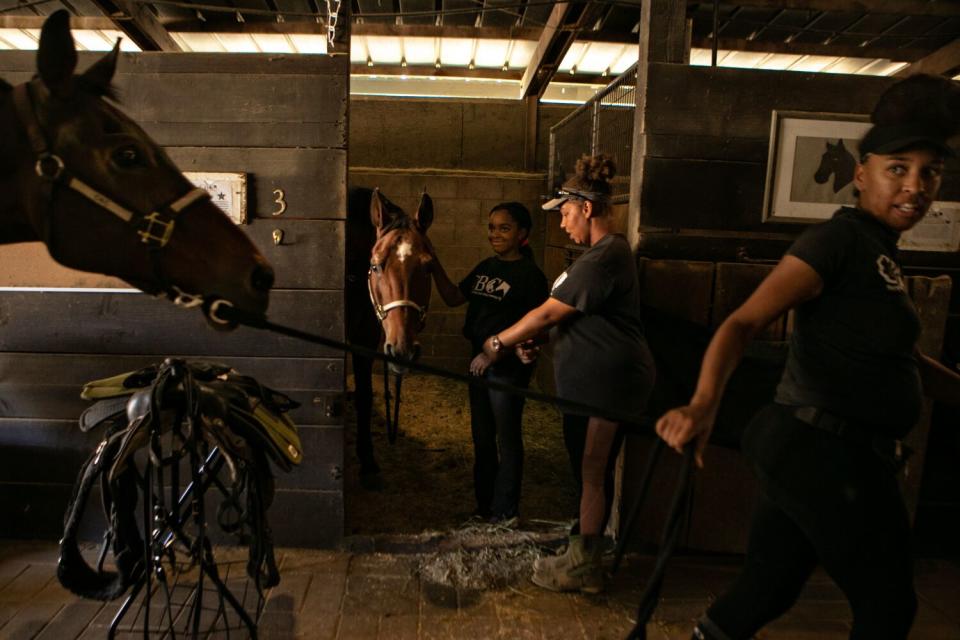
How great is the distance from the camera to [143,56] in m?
2.47

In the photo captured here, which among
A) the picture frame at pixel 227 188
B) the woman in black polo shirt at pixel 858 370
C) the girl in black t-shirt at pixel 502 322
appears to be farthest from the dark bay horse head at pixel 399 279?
the woman in black polo shirt at pixel 858 370

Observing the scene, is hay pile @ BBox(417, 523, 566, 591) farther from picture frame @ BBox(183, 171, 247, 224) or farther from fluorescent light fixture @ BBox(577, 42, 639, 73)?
fluorescent light fixture @ BBox(577, 42, 639, 73)

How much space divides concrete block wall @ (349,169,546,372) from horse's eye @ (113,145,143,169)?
14.6ft

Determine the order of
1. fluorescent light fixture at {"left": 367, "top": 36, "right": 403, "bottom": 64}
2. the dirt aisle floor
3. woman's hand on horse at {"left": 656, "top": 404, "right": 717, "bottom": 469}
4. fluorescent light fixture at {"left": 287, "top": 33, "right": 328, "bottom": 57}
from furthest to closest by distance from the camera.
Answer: fluorescent light fixture at {"left": 367, "top": 36, "right": 403, "bottom": 64} < fluorescent light fixture at {"left": 287, "top": 33, "right": 328, "bottom": 57} < the dirt aisle floor < woman's hand on horse at {"left": 656, "top": 404, "right": 717, "bottom": 469}

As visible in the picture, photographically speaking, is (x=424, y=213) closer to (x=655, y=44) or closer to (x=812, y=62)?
(x=655, y=44)

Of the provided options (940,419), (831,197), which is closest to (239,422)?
(831,197)

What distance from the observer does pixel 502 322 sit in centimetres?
285

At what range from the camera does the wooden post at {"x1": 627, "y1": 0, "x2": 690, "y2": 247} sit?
2.57 meters

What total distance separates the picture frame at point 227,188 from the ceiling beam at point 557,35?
209 cm

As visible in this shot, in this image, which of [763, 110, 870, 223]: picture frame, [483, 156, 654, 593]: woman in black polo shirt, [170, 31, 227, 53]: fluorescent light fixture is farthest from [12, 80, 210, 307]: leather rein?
[170, 31, 227, 53]: fluorescent light fixture

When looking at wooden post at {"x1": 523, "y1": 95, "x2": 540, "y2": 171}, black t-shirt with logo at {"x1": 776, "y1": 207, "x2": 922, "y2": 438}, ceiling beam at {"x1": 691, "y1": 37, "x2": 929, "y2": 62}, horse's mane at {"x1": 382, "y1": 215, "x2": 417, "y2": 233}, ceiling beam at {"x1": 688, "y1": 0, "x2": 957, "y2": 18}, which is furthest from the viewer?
wooden post at {"x1": 523, "y1": 95, "x2": 540, "y2": 171}

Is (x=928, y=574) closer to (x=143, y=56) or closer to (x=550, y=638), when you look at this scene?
(x=550, y=638)

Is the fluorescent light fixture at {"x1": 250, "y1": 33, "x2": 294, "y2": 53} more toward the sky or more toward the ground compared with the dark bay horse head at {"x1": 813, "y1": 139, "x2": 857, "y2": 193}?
more toward the sky

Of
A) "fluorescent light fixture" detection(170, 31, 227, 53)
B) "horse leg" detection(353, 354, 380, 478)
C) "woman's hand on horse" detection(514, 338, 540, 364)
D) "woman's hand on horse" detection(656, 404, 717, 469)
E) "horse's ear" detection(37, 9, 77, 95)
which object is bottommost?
"horse leg" detection(353, 354, 380, 478)
